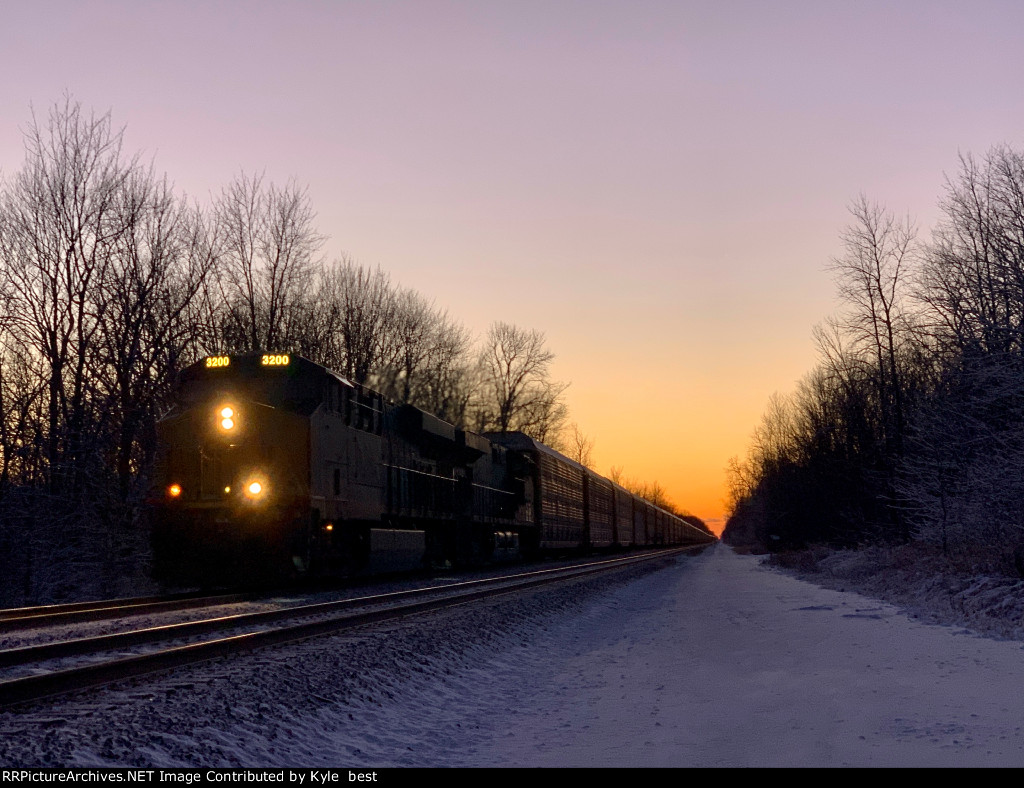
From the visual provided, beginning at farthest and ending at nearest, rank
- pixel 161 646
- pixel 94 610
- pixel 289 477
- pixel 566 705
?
pixel 289 477 < pixel 94 610 < pixel 161 646 < pixel 566 705

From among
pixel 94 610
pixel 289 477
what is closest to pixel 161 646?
pixel 94 610

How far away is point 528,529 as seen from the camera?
97.7 ft

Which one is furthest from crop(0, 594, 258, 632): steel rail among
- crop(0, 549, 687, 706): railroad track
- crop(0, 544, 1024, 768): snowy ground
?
crop(0, 544, 1024, 768): snowy ground

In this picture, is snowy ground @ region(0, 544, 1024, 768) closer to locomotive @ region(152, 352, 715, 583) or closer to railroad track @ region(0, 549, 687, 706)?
railroad track @ region(0, 549, 687, 706)

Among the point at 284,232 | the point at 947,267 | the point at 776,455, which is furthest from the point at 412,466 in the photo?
the point at 776,455

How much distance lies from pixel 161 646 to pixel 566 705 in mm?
4128

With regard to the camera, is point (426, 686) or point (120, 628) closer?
point (426, 686)

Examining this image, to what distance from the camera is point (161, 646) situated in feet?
27.6

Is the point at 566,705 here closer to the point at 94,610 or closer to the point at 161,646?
the point at 161,646

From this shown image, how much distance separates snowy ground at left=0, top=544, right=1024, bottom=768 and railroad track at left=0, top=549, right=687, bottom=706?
25cm

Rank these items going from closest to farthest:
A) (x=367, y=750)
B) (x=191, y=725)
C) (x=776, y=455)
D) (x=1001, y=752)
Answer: (x=1001, y=752)
(x=191, y=725)
(x=367, y=750)
(x=776, y=455)

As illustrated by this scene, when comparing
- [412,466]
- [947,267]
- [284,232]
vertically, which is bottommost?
[412,466]
